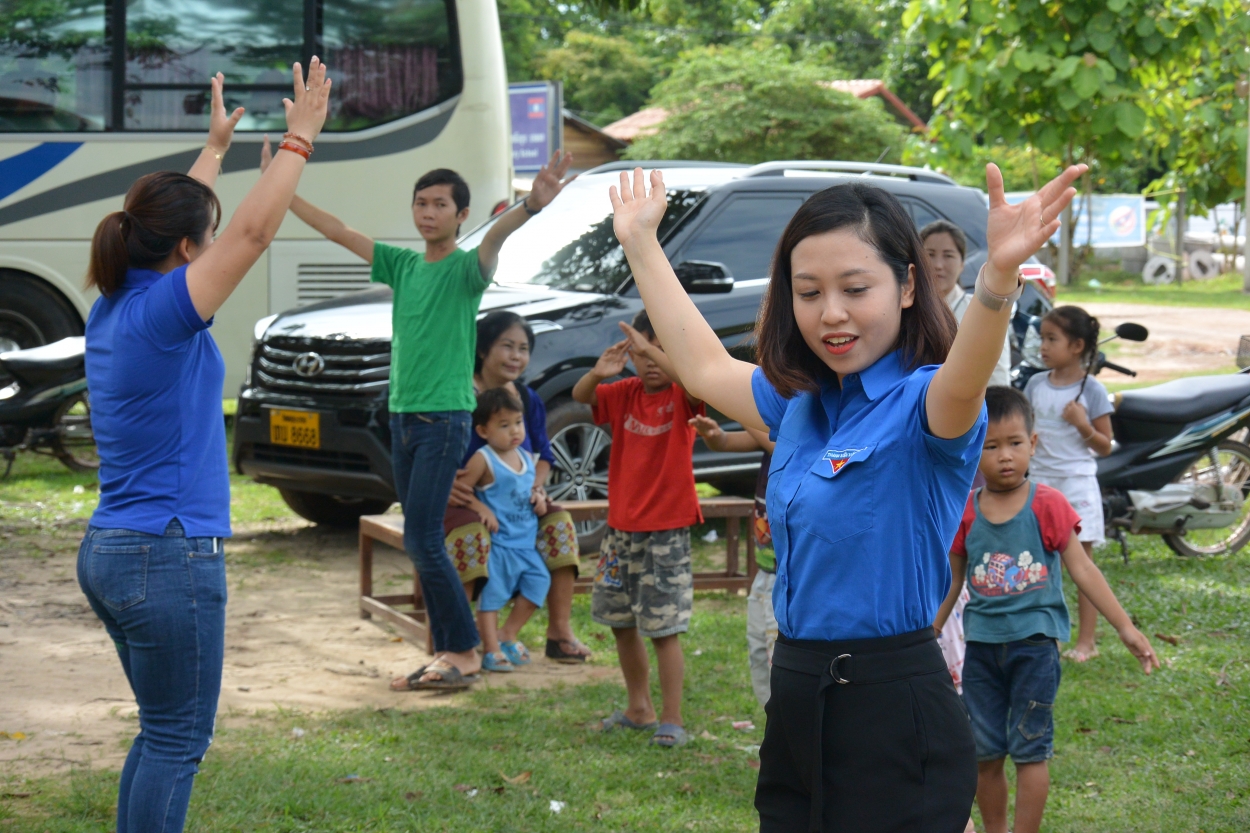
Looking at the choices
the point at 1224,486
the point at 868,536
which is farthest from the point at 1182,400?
the point at 868,536

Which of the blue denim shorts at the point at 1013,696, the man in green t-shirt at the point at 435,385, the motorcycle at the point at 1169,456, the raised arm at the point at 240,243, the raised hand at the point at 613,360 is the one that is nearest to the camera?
the raised arm at the point at 240,243

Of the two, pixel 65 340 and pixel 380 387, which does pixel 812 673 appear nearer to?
pixel 380 387

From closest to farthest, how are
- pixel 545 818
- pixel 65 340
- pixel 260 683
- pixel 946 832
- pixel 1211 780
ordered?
1. pixel 946 832
2. pixel 545 818
3. pixel 1211 780
4. pixel 260 683
5. pixel 65 340

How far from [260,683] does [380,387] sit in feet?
6.96

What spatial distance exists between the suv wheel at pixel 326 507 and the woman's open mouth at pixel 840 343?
6.52 m

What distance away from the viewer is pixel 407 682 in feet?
17.6

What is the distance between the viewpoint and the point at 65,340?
9.76 meters

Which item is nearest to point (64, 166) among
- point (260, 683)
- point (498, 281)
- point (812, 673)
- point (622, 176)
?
point (498, 281)

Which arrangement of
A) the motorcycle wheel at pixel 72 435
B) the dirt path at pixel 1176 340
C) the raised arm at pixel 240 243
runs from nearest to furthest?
the raised arm at pixel 240 243 < the motorcycle wheel at pixel 72 435 < the dirt path at pixel 1176 340

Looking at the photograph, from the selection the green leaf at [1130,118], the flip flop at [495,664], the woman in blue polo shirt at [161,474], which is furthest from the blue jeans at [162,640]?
the green leaf at [1130,118]

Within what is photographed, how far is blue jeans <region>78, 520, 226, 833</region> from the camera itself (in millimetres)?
2992

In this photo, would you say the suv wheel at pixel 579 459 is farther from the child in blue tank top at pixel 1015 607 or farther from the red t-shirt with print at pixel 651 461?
the child in blue tank top at pixel 1015 607

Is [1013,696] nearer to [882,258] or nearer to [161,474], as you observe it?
[882,258]

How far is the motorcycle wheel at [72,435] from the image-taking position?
9.70m
